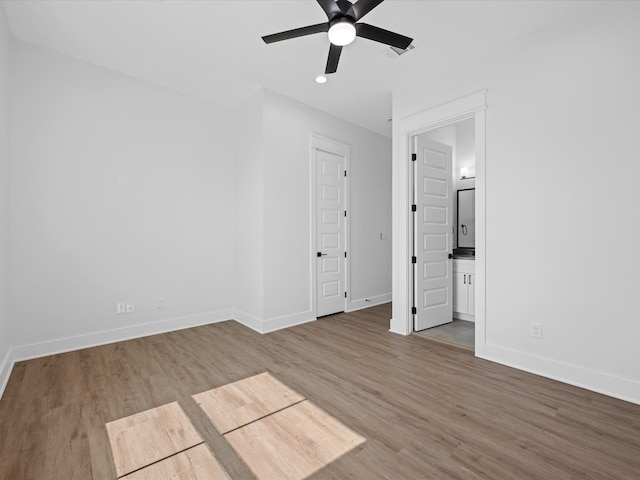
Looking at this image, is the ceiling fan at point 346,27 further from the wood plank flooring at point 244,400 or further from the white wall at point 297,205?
the wood plank flooring at point 244,400

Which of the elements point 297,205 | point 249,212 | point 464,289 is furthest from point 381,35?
point 464,289

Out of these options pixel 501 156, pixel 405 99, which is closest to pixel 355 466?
pixel 501 156

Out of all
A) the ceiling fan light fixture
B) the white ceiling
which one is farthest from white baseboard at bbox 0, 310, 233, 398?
the ceiling fan light fixture

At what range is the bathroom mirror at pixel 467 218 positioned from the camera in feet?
16.8

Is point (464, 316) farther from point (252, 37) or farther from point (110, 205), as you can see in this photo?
point (110, 205)

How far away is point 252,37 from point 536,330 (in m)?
3.88

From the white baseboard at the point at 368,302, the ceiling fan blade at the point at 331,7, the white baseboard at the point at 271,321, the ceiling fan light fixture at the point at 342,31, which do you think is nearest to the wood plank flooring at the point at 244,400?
the white baseboard at the point at 271,321

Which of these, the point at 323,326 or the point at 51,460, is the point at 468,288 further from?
the point at 51,460

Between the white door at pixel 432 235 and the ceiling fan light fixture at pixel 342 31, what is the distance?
77.1 inches

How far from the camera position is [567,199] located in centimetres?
265

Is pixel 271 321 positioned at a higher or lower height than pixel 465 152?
lower

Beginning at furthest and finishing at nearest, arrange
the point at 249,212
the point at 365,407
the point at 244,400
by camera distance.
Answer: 1. the point at 249,212
2. the point at 244,400
3. the point at 365,407

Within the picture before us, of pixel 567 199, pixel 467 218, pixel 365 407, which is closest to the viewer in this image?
pixel 365 407

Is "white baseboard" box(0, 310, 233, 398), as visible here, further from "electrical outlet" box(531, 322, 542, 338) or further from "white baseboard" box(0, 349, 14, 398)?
"electrical outlet" box(531, 322, 542, 338)
